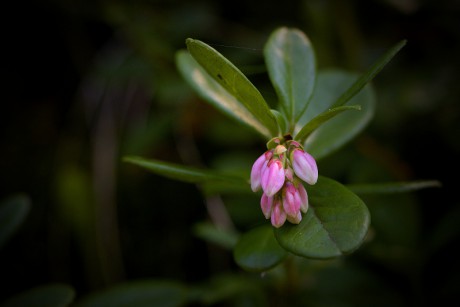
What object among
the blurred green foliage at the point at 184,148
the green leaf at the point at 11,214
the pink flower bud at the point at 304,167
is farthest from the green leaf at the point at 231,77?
the green leaf at the point at 11,214

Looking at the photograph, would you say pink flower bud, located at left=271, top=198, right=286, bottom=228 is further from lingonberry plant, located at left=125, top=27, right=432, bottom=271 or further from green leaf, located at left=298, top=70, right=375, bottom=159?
green leaf, located at left=298, top=70, right=375, bottom=159

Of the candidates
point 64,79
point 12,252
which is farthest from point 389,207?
point 64,79

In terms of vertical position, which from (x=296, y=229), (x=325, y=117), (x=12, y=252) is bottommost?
(x=12, y=252)

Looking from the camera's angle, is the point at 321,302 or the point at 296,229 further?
the point at 321,302

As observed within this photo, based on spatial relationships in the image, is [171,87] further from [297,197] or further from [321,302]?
[297,197]

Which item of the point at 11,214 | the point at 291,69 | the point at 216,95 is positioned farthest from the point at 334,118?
the point at 11,214
